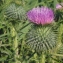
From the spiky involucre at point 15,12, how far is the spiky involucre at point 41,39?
2.52 ft

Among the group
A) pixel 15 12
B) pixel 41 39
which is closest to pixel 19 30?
pixel 41 39

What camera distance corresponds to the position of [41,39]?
204 cm

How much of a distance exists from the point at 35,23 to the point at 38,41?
0.17 meters

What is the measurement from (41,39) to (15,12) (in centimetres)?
90

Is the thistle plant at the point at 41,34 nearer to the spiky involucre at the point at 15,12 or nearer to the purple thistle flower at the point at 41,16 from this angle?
the purple thistle flower at the point at 41,16

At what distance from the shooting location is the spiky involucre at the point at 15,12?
2791mm

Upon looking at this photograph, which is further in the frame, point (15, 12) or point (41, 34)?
point (15, 12)

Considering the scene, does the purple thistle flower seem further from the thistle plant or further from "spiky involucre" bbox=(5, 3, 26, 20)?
"spiky involucre" bbox=(5, 3, 26, 20)

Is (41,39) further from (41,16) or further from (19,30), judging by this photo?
(19,30)

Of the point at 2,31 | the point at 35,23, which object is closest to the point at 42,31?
the point at 35,23

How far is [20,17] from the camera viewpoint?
2.82m

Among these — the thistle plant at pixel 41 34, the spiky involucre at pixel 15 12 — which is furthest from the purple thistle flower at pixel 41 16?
the spiky involucre at pixel 15 12

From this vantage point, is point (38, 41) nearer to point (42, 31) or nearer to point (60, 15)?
point (42, 31)

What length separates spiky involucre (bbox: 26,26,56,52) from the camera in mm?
2012
